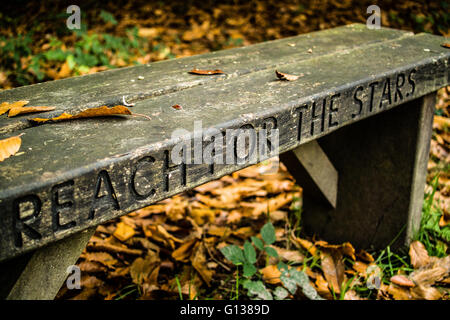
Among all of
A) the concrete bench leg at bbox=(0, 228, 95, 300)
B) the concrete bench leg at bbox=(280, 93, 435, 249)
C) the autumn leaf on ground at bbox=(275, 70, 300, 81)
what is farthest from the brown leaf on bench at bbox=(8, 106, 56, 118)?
the concrete bench leg at bbox=(280, 93, 435, 249)

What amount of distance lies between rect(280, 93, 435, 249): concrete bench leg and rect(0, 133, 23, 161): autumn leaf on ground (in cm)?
103

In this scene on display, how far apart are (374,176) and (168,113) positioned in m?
1.19

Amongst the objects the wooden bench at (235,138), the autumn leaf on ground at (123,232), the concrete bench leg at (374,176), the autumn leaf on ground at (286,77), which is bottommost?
the autumn leaf on ground at (123,232)

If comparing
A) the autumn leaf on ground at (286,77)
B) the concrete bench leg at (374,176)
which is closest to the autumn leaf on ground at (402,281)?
the concrete bench leg at (374,176)

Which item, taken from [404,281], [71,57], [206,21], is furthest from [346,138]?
[206,21]

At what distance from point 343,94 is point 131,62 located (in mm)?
2783

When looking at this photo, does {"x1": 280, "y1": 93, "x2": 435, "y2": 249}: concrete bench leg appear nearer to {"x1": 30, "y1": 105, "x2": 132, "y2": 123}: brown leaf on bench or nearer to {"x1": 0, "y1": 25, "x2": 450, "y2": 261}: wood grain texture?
{"x1": 0, "y1": 25, "x2": 450, "y2": 261}: wood grain texture

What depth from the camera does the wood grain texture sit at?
2.74ft

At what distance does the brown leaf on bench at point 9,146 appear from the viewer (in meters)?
0.91

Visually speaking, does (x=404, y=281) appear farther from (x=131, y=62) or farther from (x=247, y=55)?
(x=131, y=62)

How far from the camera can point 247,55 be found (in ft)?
5.70

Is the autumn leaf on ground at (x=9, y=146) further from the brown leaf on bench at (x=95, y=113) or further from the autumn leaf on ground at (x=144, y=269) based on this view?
the autumn leaf on ground at (x=144, y=269)

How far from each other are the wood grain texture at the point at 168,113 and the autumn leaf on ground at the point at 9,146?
2 centimetres

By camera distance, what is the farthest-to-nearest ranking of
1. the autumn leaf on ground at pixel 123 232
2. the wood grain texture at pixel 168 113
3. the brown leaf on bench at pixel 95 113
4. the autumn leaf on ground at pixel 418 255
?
1. the autumn leaf on ground at pixel 123 232
2. the autumn leaf on ground at pixel 418 255
3. the brown leaf on bench at pixel 95 113
4. the wood grain texture at pixel 168 113
